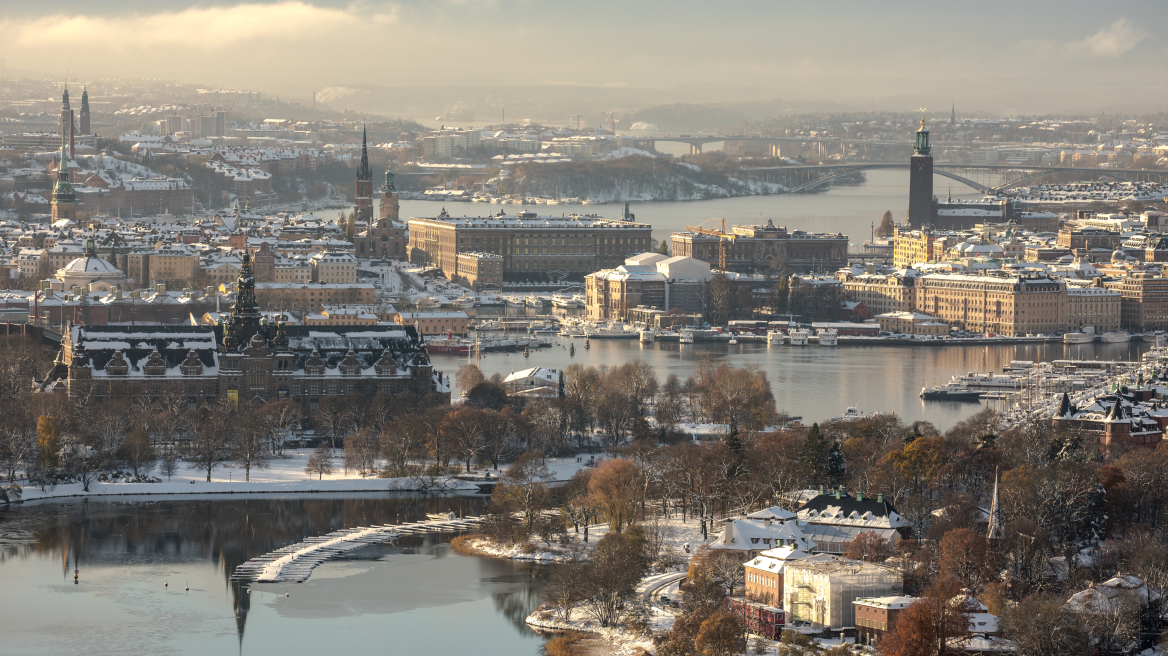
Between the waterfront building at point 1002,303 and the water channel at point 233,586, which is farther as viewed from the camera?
the waterfront building at point 1002,303

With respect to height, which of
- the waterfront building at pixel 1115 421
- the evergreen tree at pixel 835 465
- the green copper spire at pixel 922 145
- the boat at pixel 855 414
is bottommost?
the boat at pixel 855 414

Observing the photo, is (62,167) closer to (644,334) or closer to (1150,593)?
(644,334)

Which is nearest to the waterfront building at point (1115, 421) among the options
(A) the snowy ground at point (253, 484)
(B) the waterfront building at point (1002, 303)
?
(A) the snowy ground at point (253, 484)

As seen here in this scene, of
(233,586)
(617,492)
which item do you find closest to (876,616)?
(617,492)

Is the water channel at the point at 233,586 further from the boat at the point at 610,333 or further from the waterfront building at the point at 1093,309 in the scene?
the waterfront building at the point at 1093,309

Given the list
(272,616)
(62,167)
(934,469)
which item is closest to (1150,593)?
(934,469)

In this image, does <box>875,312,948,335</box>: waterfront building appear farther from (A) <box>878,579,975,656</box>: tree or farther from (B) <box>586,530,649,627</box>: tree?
(A) <box>878,579,975,656</box>: tree

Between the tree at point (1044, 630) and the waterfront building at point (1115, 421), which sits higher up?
the waterfront building at point (1115, 421)
